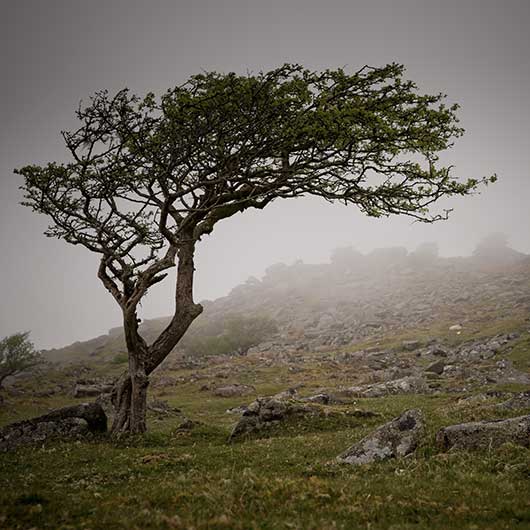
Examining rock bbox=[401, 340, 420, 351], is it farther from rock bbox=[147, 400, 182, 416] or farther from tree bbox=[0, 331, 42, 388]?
tree bbox=[0, 331, 42, 388]

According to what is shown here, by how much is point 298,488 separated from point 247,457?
6093mm

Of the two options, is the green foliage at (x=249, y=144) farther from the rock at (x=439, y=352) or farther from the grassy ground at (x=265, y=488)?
the rock at (x=439, y=352)

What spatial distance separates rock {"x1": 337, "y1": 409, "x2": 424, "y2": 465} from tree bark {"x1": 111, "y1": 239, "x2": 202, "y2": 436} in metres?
10.9

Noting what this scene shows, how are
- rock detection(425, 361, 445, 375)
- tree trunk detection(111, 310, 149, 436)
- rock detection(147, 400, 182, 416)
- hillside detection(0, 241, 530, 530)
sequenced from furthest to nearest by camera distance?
rock detection(425, 361, 445, 375) → rock detection(147, 400, 182, 416) → tree trunk detection(111, 310, 149, 436) → hillside detection(0, 241, 530, 530)

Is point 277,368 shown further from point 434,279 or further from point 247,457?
point 434,279

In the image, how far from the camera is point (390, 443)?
1222 centimetres

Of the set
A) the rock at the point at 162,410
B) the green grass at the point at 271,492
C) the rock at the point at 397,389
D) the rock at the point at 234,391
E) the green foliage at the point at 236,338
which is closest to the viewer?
the green grass at the point at 271,492

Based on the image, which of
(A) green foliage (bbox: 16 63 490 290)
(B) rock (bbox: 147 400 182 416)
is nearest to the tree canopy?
(A) green foliage (bbox: 16 63 490 290)

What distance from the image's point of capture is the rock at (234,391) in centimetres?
4872

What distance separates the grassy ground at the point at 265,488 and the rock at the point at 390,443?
0.45 meters

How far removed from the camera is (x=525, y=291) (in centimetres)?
11850

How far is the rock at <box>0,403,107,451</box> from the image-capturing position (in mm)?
19031

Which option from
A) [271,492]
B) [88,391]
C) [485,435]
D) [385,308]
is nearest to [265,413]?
[485,435]

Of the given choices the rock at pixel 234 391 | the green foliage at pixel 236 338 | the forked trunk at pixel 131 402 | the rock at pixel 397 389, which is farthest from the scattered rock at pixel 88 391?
the green foliage at pixel 236 338
